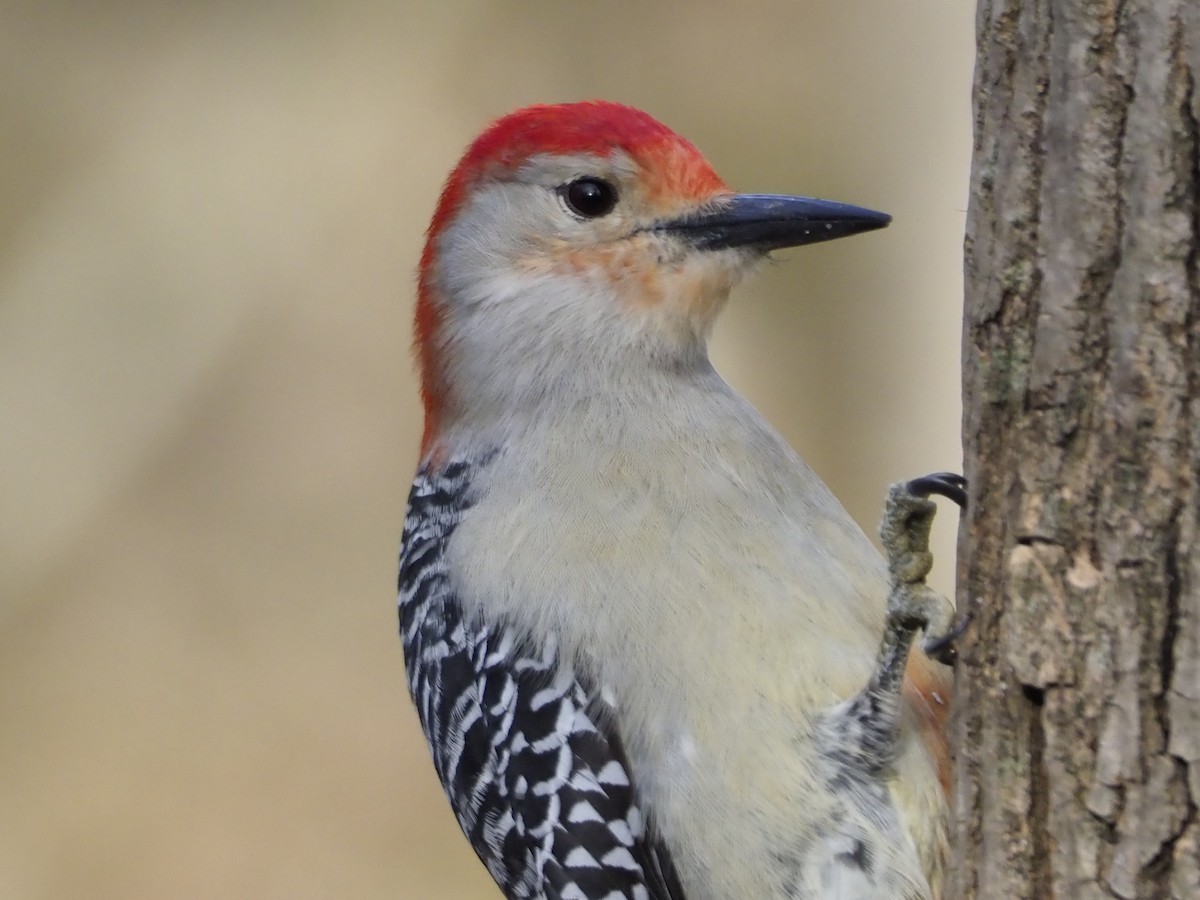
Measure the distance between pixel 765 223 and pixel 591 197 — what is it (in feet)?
1.48

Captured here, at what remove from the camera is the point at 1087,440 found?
7.06ft

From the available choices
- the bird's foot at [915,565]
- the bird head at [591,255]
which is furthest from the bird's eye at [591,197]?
the bird's foot at [915,565]

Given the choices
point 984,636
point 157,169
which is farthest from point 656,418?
point 157,169

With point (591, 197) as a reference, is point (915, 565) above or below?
below

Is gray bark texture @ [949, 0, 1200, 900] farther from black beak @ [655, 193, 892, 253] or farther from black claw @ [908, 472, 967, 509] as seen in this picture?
black beak @ [655, 193, 892, 253]

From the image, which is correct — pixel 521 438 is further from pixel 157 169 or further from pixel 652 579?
pixel 157 169

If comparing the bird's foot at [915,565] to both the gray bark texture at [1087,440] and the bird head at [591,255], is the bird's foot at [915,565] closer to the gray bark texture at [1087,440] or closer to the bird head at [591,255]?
the gray bark texture at [1087,440]

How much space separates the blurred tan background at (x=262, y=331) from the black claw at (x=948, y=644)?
417 cm

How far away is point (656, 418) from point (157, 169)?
426 cm

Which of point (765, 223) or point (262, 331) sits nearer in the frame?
point (765, 223)

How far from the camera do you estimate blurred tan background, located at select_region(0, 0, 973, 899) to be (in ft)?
22.2

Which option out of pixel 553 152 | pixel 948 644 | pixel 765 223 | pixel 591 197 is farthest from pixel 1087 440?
pixel 553 152

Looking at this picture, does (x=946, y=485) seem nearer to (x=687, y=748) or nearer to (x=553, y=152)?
(x=687, y=748)

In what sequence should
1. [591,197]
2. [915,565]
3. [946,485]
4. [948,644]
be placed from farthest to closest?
[591,197]
[915,565]
[946,485]
[948,644]
